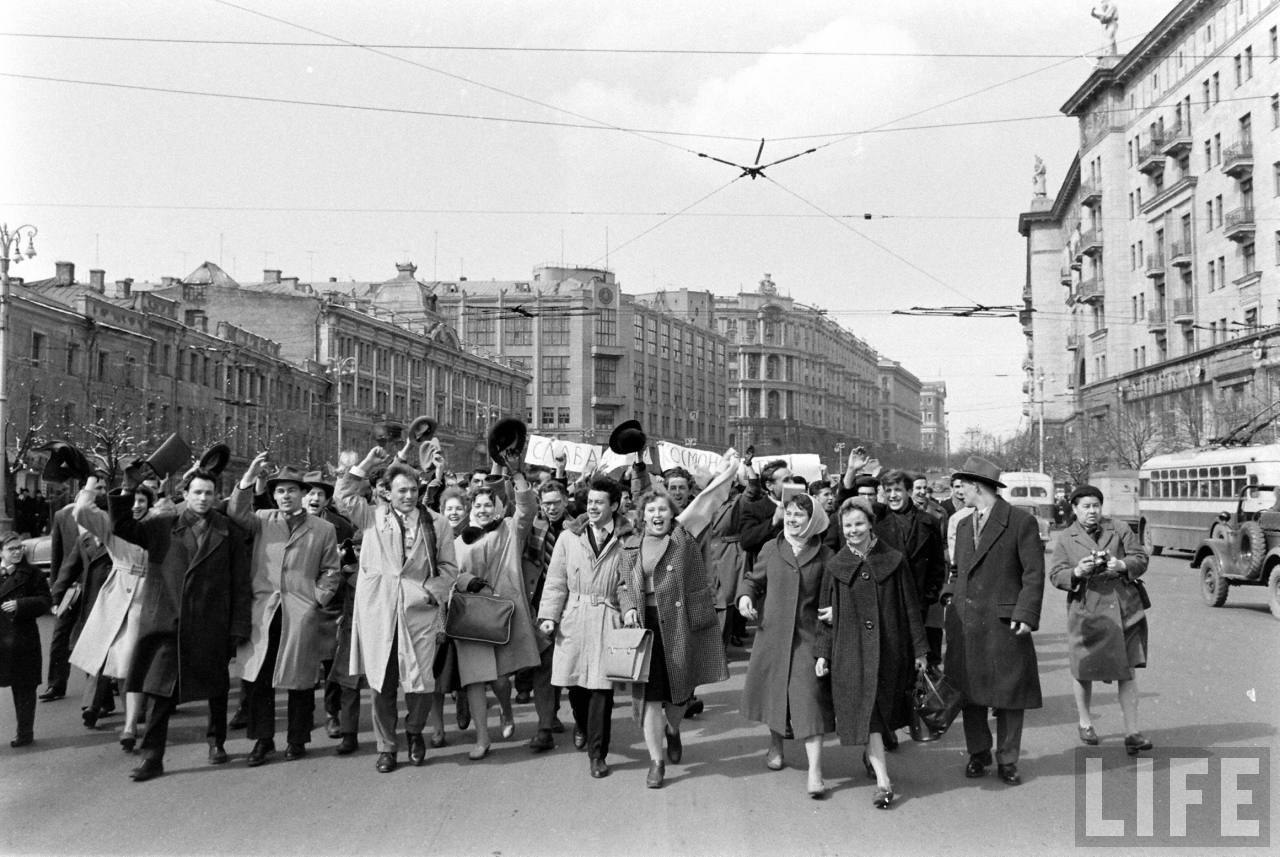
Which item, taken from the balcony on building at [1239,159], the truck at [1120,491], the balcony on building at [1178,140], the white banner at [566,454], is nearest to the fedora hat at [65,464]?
the white banner at [566,454]

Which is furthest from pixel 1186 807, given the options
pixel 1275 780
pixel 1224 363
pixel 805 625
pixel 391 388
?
pixel 391 388

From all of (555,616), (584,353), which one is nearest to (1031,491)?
(555,616)

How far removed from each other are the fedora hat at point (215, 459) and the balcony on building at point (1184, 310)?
48.7 m

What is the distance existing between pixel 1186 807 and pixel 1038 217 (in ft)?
269

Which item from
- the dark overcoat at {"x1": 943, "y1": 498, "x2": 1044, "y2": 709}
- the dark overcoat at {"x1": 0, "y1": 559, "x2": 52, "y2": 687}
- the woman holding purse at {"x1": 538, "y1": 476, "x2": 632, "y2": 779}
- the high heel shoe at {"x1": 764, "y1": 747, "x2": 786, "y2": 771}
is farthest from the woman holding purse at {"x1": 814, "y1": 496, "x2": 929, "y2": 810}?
the dark overcoat at {"x1": 0, "y1": 559, "x2": 52, "y2": 687}

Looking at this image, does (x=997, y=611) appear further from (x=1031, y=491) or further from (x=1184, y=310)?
(x=1184, y=310)

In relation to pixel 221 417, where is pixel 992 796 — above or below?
below

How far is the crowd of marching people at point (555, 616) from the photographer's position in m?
6.04

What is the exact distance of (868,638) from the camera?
589 cm

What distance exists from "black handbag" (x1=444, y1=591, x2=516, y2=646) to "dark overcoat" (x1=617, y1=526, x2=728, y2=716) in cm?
88

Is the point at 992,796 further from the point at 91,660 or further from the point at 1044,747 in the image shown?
the point at 91,660

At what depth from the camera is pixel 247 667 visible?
262 inches

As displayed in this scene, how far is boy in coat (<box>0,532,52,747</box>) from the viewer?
6.96 metres

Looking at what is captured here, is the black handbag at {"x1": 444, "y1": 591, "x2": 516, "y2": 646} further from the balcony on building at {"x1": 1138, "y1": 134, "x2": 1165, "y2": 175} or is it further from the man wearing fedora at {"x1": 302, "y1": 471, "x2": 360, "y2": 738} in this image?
the balcony on building at {"x1": 1138, "y1": 134, "x2": 1165, "y2": 175}
